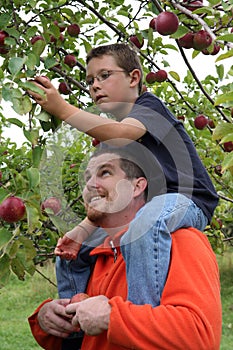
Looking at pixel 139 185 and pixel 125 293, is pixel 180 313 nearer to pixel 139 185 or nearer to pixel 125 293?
pixel 125 293

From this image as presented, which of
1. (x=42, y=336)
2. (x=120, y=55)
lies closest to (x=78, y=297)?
(x=42, y=336)

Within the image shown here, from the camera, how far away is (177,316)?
4.21 feet

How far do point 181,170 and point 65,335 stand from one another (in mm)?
543

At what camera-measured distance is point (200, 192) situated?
1722 mm

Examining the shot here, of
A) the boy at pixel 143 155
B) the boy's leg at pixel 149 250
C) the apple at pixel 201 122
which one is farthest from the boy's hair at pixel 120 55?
the apple at pixel 201 122

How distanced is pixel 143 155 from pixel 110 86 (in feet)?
1.22

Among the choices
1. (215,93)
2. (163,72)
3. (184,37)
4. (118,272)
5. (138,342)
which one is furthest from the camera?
(215,93)

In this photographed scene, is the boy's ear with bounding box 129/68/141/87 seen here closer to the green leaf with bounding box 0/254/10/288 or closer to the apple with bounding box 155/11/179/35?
the apple with bounding box 155/11/179/35

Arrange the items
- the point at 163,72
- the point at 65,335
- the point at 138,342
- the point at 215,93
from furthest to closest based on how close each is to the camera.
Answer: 1. the point at 215,93
2. the point at 163,72
3. the point at 65,335
4. the point at 138,342

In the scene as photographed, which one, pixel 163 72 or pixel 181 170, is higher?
pixel 163 72

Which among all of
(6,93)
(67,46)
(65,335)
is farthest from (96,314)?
(67,46)

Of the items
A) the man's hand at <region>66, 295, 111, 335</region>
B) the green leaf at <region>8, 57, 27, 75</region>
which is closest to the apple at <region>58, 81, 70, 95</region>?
the green leaf at <region>8, 57, 27, 75</region>

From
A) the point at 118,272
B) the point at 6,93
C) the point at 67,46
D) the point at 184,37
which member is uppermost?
the point at 67,46

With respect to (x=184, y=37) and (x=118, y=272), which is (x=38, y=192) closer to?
(x=118, y=272)
